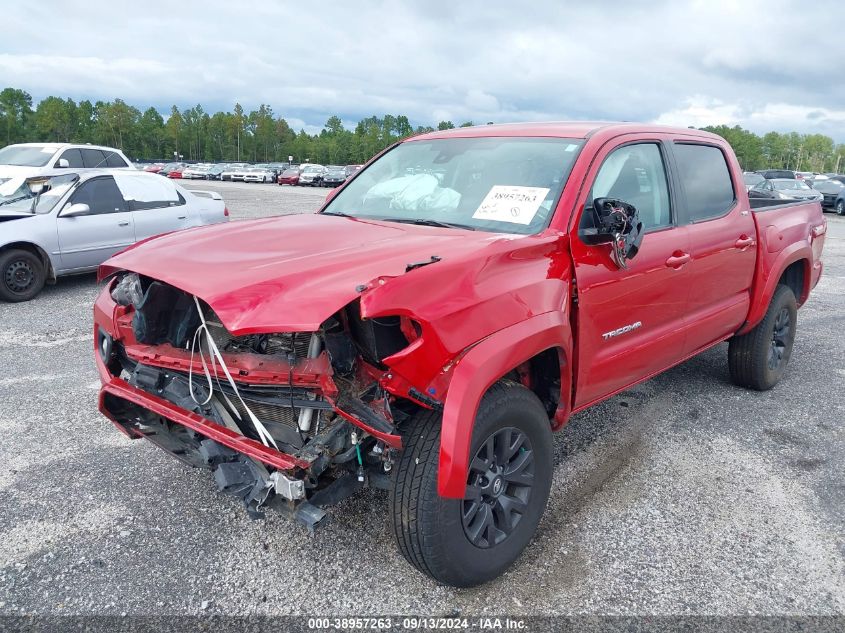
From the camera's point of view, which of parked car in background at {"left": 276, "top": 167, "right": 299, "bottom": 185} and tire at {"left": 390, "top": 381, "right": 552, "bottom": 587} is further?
parked car in background at {"left": 276, "top": 167, "right": 299, "bottom": 185}

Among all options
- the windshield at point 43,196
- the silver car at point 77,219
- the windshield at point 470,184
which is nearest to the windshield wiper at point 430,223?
the windshield at point 470,184

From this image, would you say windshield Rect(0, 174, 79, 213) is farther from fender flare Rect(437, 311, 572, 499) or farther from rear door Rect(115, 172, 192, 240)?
fender flare Rect(437, 311, 572, 499)

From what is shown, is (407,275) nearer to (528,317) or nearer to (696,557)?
(528,317)

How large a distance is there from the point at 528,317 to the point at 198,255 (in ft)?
4.80

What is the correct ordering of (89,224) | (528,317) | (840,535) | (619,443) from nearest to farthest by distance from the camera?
(528,317) < (840,535) < (619,443) < (89,224)

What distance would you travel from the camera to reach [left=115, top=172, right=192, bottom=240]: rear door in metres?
8.71

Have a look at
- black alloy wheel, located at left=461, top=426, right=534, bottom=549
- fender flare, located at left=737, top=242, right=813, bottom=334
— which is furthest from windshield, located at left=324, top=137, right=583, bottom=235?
fender flare, located at left=737, top=242, right=813, bottom=334

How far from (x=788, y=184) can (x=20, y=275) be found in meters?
24.5

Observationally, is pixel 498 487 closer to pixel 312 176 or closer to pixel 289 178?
pixel 312 176

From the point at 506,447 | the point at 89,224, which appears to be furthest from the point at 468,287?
the point at 89,224

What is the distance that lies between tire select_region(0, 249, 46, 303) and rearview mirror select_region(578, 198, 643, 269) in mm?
7139

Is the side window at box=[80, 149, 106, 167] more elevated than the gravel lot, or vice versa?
the side window at box=[80, 149, 106, 167]

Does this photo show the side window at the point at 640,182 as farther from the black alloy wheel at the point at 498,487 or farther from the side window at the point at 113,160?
the side window at the point at 113,160

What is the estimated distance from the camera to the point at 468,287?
2.52 m
